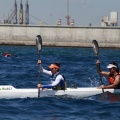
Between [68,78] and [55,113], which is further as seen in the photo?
[68,78]

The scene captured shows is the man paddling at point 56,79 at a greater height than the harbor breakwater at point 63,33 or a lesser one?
lesser

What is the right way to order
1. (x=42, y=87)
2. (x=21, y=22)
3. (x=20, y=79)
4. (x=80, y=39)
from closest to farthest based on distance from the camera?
(x=42, y=87)
(x=20, y=79)
(x=80, y=39)
(x=21, y=22)

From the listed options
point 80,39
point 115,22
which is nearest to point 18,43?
point 80,39

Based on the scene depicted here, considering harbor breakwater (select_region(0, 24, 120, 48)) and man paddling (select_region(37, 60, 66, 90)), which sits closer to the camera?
man paddling (select_region(37, 60, 66, 90))

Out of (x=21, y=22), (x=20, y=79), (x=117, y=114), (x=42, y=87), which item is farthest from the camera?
(x=21, y=22)

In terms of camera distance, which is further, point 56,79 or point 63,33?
point 63,33

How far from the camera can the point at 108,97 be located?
20625 millimetres

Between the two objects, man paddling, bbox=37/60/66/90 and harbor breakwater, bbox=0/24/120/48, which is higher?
harbor breakwater, bbox=0/24/120/48

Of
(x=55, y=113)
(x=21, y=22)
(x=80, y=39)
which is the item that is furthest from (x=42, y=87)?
(x=21, y=22)

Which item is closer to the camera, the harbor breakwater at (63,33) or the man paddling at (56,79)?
the man paddling at (56,79)

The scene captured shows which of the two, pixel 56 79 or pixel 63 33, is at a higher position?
pixel 63 33

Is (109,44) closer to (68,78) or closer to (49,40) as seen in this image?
(49,40)

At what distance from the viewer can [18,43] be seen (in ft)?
252

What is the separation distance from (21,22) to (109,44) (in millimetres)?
13372
